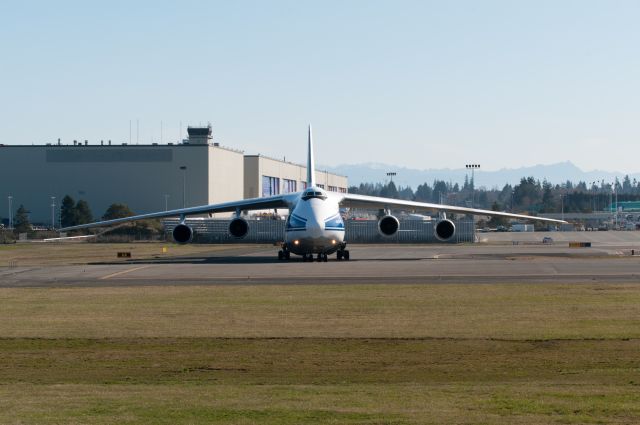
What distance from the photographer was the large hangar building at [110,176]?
11525cm

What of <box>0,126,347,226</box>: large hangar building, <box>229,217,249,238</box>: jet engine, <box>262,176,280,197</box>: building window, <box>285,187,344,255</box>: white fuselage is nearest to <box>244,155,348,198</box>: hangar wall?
<box>262,176,280,197</box>: building window

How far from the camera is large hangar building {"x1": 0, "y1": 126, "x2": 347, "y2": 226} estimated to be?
11525cm

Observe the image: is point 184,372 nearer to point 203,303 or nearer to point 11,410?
point 11,410

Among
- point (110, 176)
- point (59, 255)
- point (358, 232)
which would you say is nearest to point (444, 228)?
point (59, 255)

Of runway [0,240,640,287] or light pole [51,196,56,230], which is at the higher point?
light pole [51,196,56,230]

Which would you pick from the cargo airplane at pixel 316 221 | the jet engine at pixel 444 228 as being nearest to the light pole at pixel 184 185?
the cargo airplane at pixel 316 221

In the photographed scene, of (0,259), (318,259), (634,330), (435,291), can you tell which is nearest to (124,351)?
(634,330)

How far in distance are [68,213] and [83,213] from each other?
5.14ft

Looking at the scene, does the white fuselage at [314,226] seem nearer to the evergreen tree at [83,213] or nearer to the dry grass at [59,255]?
the dry grass at [59,255]

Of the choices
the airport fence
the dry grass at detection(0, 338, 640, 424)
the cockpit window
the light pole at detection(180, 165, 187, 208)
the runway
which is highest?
the light pole at detection(180, 165, 187, 208)

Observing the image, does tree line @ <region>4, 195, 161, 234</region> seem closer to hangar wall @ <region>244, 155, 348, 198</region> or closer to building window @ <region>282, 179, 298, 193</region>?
hangar wall @ <region>244, 155, 348, 198</region>

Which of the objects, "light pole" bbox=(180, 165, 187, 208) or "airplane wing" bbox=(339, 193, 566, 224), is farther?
"light pole" bbox=(180, 165, 187, 208)

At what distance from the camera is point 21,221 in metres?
110

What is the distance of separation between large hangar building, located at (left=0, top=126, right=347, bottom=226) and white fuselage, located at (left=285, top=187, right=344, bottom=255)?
6446 centimetres
